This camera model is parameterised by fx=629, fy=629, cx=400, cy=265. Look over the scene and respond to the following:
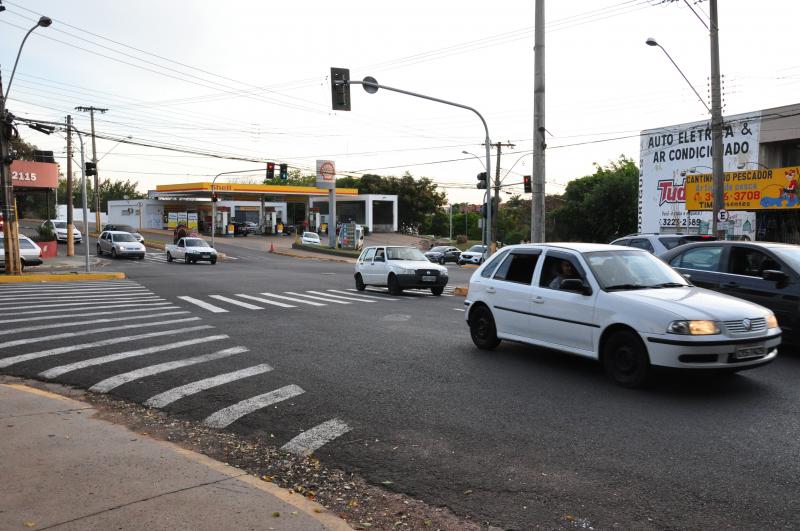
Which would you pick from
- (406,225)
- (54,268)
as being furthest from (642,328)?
(406,225)

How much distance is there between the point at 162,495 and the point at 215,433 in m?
1.64

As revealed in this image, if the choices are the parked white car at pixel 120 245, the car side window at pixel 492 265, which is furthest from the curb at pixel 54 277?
the car side window at pixel 492 265

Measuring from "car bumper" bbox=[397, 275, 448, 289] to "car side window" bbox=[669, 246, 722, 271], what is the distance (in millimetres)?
9490

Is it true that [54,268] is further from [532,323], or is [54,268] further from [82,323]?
[532,323]

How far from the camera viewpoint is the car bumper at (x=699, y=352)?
21.0 feet

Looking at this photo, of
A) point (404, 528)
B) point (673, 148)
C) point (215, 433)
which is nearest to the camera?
point (404, 528)

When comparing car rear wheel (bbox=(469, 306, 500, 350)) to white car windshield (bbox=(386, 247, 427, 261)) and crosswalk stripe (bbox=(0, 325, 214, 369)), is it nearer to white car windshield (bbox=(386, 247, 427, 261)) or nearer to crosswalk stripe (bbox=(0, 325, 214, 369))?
crosswalk stripe (bbox=(0, 325, 214, 369))

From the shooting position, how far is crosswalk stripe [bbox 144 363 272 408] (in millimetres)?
6959

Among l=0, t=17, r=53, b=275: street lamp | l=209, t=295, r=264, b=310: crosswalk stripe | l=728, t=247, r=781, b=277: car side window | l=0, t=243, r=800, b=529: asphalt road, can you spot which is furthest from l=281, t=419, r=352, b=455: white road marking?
l=0, t=17, r=53, b=275: street lamp

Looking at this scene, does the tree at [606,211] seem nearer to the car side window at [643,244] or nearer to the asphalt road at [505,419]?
the car side window at [643,244]

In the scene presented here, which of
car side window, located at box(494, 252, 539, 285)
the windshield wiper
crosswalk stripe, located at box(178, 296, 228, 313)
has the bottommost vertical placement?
crosswalk stripe, located at box(178, 296, 228, 313)

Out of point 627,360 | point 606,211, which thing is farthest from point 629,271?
point 606,211

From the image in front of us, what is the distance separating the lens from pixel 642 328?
6.74m

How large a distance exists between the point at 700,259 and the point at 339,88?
13932 millimetres
